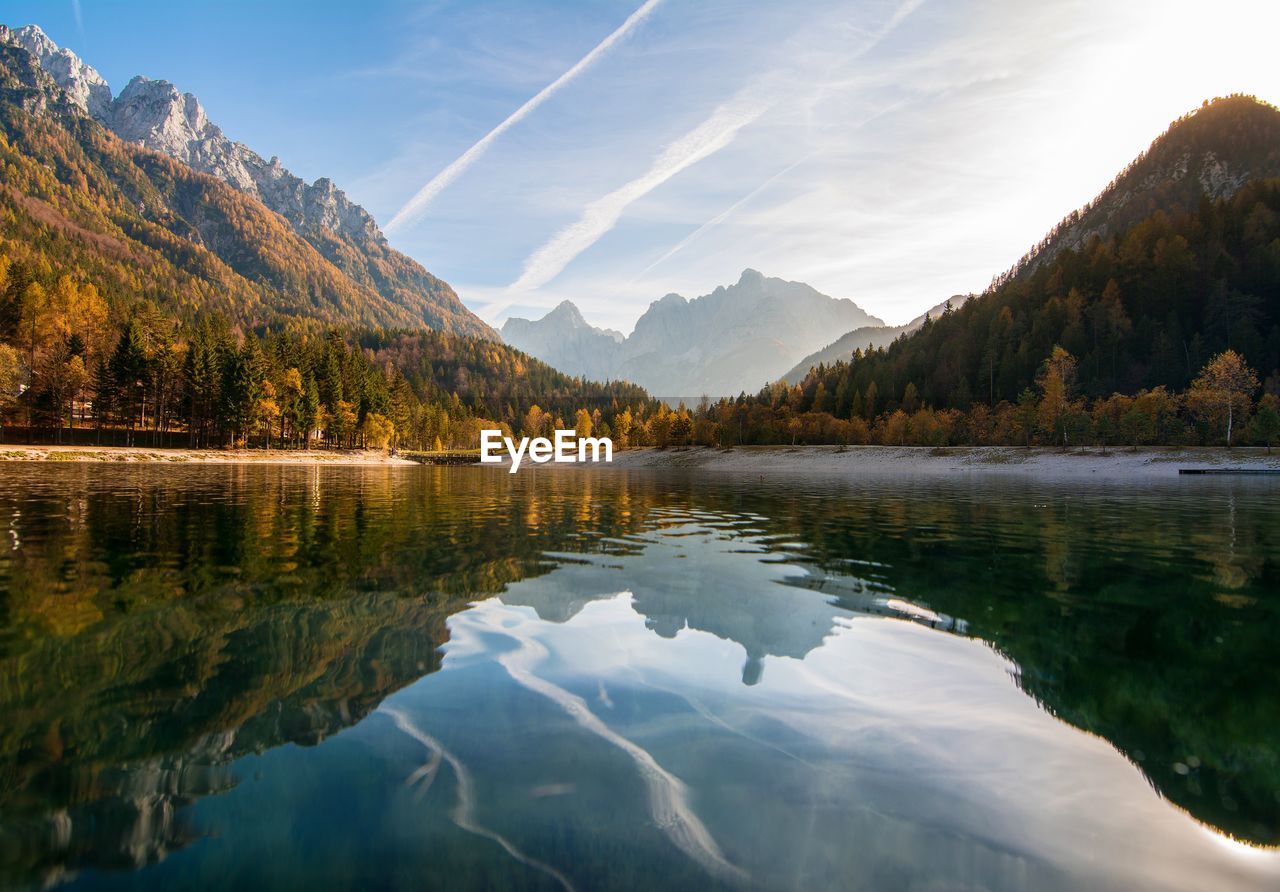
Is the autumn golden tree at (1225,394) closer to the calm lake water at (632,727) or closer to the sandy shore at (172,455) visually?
the calm lake water at (632,727)

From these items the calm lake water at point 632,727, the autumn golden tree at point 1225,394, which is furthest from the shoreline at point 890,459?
the calm lake water at point 632,727

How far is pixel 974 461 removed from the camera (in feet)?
326

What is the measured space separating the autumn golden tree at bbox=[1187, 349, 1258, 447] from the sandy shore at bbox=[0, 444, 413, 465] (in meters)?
145

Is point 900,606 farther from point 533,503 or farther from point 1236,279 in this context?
point 1236,279

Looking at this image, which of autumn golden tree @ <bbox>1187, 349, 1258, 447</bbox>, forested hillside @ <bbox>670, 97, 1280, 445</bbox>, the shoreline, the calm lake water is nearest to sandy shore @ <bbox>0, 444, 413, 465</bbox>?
the shoreline

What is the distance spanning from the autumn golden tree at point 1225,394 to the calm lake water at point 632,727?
10839cm

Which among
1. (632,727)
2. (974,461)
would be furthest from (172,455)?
(974,461)

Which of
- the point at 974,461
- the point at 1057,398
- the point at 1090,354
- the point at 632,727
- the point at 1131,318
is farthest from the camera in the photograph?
the point at 1131,318

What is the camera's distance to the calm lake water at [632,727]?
435 centimetres

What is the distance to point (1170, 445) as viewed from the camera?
94438 millimetres

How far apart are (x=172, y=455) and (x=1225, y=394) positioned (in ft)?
514

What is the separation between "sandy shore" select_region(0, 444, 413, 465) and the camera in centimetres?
7725

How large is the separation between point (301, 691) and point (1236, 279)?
194 m

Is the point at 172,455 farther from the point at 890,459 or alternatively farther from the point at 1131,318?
the point at 1131,318
